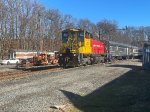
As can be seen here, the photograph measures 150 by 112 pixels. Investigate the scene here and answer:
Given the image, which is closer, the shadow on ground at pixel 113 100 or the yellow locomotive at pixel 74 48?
the shadow on ground at pixel 113 100

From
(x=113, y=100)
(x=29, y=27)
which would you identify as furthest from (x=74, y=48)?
(x=29, y=27)

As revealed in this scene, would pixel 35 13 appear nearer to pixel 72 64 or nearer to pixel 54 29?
pixel 54 29

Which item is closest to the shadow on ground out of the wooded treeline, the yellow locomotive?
the yellow locomotive

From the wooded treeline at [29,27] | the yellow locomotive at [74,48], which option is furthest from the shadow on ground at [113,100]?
the wooded treeline at [29,27]

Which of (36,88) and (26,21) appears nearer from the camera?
(36,88)

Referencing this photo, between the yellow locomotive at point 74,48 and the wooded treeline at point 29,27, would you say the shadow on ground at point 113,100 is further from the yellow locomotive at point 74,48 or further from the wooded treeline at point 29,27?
the wooded treeline at point 29,27

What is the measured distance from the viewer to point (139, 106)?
12102mm

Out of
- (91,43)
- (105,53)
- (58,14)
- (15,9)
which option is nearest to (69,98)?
(91,43)

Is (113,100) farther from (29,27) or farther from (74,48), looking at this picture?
(29,27)

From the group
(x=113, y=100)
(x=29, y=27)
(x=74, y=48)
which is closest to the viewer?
(x=113, y=100)

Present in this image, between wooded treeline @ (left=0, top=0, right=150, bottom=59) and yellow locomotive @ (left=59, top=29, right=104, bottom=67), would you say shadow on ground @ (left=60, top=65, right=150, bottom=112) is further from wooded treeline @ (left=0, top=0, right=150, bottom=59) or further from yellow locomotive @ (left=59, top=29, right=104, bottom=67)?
wooded treeline @ (left=0, top=0, right=150, bottom=59)

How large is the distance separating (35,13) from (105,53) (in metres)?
54.8

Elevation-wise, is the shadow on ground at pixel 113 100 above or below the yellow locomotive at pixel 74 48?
below

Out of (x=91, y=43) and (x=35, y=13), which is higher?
(x=35, y=13)
